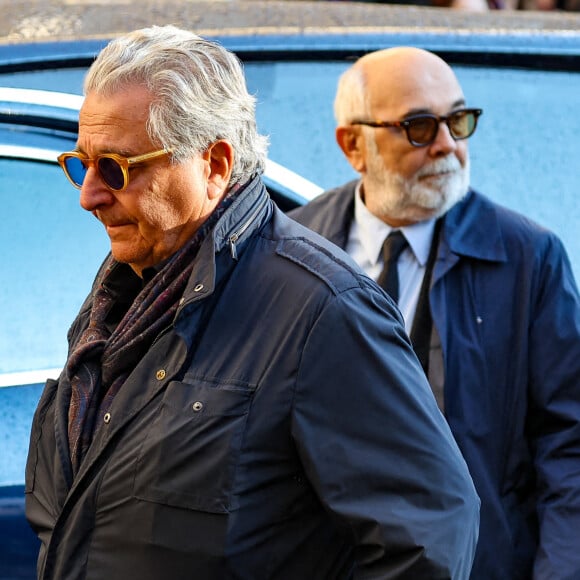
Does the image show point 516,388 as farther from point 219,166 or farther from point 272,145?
point 219,166

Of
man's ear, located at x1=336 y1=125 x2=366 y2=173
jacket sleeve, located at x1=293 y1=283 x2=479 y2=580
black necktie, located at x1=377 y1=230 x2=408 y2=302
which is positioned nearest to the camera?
jacket sleeve, located at x1=293 y1=283 x2=479 y2=580

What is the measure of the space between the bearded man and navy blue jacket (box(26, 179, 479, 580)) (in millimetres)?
647

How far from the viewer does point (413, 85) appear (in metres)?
2.70

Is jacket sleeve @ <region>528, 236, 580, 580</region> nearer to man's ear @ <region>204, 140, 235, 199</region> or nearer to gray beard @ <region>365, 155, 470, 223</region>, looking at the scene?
gray beard @ <region>365, 155, 470, 223</region>

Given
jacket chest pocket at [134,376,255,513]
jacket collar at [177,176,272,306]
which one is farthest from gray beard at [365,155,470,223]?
jacket chest pocket at [134,376,255,513]

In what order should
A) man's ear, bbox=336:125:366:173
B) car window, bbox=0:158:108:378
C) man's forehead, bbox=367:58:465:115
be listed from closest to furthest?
car window, bbox=0:158:108:378 < man's forehead, bbox=367:58:465:115 < man's ear, bbox=336:125:366:173

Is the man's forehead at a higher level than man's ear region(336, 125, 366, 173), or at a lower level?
higher

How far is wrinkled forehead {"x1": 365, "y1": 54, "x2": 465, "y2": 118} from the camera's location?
2.67 m

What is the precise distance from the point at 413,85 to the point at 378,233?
0.34m

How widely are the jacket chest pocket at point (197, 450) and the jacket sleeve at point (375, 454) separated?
9cm

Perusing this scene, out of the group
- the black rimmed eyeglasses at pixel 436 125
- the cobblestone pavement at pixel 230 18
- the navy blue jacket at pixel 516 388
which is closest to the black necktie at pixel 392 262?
the navy blue jacket at pixel 516 388

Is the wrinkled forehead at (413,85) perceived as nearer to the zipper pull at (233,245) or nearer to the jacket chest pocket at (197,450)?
the zipper pull at (233,245)

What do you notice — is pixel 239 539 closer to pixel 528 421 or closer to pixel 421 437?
pixel 421 437

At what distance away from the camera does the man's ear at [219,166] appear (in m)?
1.85
